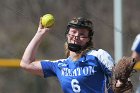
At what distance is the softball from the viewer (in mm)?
6070

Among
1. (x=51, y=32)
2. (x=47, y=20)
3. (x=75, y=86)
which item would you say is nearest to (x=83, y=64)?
(x=75, y=86)

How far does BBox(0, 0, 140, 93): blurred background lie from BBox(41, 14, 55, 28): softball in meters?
4.08

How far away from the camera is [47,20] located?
240 inches

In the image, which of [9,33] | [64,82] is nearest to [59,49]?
[9,33]

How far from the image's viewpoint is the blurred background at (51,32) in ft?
39.0

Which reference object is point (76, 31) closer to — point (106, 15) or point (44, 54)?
point (44, 54)

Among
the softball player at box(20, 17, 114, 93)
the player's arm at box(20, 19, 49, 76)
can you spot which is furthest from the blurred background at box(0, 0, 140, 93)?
the softball player at box(20, 17, 114, 93)

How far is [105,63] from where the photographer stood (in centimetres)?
573

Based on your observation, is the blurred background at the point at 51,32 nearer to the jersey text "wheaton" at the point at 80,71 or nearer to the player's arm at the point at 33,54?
the player's arm at the point at 33,54

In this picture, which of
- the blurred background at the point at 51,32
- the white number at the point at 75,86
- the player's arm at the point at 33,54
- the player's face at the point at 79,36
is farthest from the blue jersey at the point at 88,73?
the blurred background at the point at 51,32

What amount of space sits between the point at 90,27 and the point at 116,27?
277 cm

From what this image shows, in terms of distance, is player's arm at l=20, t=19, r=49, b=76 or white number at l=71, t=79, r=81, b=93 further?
player's arm at l=20, t=19, r=49, b=76

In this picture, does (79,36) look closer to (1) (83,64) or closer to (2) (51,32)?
(1) (83,64)

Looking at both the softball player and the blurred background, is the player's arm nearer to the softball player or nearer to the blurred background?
the softball player
